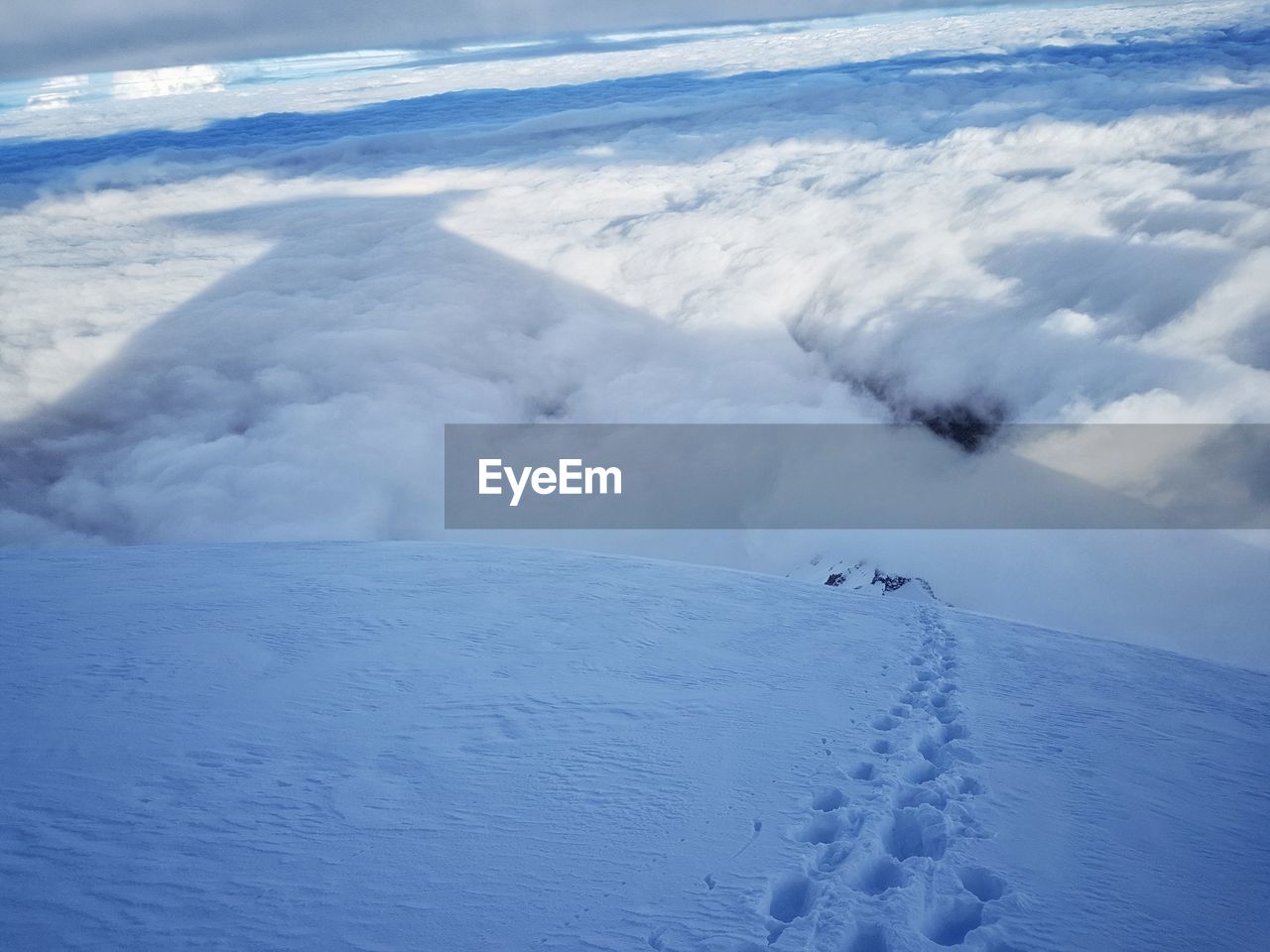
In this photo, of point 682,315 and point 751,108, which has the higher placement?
point 751,108

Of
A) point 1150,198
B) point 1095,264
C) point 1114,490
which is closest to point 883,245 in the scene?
point 1095,264

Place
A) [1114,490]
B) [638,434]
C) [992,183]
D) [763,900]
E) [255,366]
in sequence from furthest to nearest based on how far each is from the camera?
[992,183], [638,434], [255,366], [1114,490], [763,900]

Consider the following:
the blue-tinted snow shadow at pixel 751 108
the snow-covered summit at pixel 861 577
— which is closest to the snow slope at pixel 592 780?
the snow-covered summit at pixel 861 577

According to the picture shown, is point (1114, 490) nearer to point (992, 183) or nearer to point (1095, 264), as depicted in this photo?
point (1095, 264)

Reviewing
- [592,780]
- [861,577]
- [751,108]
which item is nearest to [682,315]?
[861,577]

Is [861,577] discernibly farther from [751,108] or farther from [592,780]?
[751,108]

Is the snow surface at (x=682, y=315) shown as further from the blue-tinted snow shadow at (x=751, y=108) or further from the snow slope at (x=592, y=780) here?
the snow slope at (x=592, y=780)

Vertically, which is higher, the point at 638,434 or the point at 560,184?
the point at 560,184
